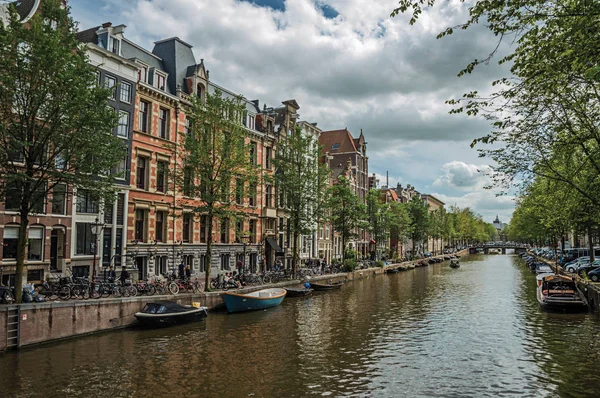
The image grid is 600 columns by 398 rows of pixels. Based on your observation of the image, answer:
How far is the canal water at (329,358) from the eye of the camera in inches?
611

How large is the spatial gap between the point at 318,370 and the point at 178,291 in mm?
14971

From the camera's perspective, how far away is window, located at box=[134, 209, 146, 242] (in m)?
36.6

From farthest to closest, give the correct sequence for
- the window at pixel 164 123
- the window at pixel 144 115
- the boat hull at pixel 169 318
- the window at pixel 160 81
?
the window at pixel 160 81 < the window at pixel 164 123 < the window at pixel 144 115 < the boat hull at pixel 169 318

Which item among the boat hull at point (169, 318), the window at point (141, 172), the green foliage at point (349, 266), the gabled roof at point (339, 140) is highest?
the gabled roof at point (339, 140)

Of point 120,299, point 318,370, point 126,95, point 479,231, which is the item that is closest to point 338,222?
point 126,95

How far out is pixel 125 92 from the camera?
35.6m

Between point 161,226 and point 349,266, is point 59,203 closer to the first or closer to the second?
point 161,226

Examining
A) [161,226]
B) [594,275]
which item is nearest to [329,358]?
[161,226]

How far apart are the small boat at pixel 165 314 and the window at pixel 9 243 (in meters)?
9.69

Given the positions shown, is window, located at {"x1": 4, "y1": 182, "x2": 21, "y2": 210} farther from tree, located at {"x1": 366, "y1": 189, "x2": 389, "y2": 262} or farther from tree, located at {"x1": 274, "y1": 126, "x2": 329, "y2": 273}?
tree, located at {"x1": 366, "y1": 189, "x2": 389, "y2": 262}

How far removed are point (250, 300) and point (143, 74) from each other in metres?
21.6

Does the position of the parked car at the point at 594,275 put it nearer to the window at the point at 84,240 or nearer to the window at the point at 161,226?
the window at the point at 161,226

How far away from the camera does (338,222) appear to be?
61.9 meters

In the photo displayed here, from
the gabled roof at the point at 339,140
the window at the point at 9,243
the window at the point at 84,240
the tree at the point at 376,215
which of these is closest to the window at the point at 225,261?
the window at the point at 84,240
